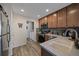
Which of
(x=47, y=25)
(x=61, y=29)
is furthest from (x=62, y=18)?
(x=47, y=25)

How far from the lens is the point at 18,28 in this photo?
13.6 ft

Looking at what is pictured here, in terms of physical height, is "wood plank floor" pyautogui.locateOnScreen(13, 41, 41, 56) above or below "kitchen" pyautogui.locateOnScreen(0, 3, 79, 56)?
below

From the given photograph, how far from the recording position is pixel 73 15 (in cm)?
234

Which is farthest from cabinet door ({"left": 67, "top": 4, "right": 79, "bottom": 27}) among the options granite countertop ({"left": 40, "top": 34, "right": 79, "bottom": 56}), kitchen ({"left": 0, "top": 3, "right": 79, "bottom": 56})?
granite countertop ({"left": 40, "top": 34, "right": 79, "bottom": 56})

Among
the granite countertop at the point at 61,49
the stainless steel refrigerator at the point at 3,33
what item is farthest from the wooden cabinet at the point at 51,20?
the stainless steel refrigerator at the point at 3,33

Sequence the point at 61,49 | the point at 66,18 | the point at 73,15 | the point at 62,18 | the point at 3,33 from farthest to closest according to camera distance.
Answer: the point at 62,18
the point at 66,18
the point at 73,15
the point at 3,33
the point at 61,49

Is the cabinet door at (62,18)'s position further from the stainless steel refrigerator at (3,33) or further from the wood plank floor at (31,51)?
the stainless steel refrigerator at (3,33)

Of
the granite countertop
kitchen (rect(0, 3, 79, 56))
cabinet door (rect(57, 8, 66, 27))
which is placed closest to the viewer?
the granite countertop

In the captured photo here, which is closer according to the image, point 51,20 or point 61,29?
point 51,20

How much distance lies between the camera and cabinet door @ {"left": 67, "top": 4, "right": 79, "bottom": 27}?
219 centimetres

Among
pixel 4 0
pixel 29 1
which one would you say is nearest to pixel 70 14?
pixel 29 1

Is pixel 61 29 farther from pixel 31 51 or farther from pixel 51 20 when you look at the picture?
pixel 31 51

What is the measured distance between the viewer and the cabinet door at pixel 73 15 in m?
2.19

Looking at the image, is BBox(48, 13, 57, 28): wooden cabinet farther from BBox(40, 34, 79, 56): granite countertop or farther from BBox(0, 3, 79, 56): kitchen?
BBox(40, 34, 79, 56): granite countertop
